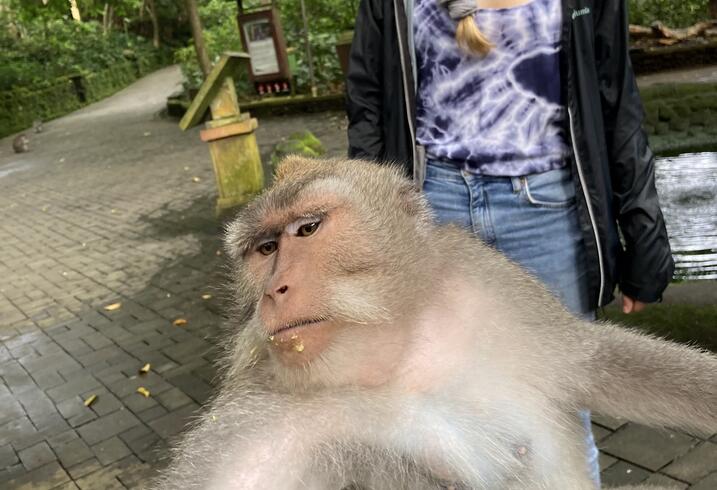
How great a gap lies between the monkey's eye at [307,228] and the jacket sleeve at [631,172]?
44.1 inches

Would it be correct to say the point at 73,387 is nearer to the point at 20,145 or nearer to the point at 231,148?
the point at 231,148

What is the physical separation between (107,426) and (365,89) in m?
3.11


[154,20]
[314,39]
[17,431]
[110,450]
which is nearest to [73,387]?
[17,431]

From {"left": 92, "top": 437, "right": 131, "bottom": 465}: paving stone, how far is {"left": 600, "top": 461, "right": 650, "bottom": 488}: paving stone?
2613mm

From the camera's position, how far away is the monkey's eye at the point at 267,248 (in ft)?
5.11

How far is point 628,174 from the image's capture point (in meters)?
2.17

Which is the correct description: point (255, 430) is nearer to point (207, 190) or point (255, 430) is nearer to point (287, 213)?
point (287, 213)

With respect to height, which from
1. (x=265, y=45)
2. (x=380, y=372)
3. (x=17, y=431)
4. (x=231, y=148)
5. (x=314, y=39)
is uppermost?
(x=380, y=372)

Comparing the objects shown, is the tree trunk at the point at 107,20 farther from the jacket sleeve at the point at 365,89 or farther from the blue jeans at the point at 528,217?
the blue jeans at the point at 528,217

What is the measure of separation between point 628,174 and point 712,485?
1.52 metres

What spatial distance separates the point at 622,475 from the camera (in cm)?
309

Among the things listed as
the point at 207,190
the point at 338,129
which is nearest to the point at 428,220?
the point at 207,190

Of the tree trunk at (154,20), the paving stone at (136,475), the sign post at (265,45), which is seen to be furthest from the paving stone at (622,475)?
the tree trunk at (154,20)

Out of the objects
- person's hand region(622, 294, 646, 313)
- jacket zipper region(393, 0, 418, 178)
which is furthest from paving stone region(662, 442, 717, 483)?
jacket zipper region(393, 0, 418, 178)
